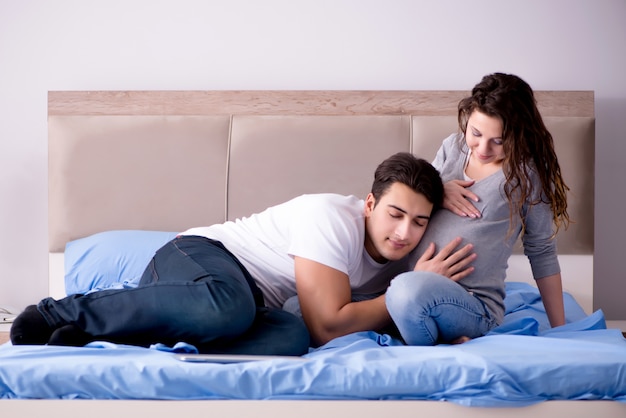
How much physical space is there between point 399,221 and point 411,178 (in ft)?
0.39

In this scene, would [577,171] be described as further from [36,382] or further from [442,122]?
[36,382]

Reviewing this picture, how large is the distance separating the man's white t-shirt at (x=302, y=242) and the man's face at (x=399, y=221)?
0.19 ft

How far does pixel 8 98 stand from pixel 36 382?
2.27 metres

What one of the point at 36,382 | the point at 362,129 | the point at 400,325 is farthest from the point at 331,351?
the point at 362,129

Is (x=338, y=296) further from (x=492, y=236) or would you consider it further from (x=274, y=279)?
(x=492, y=236)

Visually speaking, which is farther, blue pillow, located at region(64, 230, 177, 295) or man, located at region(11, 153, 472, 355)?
blue pillow, located at region(64, 230, 177, 295)

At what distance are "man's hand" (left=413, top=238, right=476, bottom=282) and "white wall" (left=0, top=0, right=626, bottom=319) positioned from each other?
1.63 m

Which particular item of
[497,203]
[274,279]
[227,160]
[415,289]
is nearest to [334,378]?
[415,289]

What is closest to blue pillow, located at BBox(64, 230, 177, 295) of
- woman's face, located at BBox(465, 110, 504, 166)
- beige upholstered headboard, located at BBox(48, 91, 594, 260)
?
beige upholstered headboard, located at BBox(48, 91, 594, 260)

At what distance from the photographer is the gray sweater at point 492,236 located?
1937mm

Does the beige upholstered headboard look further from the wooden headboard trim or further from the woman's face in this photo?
the woman's face

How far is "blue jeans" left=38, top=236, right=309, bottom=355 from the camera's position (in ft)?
5.62

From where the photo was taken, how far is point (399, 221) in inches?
75.9

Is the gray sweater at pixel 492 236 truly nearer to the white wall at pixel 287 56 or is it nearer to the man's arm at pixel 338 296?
the man's arm at pixel 338 296
